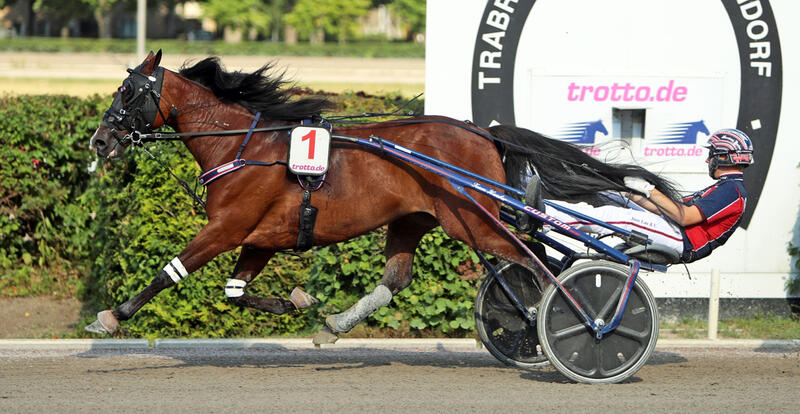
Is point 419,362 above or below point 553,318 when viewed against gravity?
below

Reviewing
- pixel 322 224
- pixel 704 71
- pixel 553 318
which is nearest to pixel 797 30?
pixel 704 71

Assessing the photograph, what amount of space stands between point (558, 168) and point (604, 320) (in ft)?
Result: 3.46

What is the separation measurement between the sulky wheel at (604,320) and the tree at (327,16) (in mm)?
46169

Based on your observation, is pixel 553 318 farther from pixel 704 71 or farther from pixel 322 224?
pixel 704 71

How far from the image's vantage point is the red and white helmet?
589cm

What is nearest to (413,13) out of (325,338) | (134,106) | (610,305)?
(134,106)

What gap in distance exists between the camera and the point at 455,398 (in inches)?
214

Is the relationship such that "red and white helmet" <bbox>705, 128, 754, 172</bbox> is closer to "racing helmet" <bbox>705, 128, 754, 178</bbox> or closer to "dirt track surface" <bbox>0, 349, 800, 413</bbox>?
"racing helmet" <bbox>705, 128, 754, 178</bbox>

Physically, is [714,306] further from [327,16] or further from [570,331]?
[327,16]

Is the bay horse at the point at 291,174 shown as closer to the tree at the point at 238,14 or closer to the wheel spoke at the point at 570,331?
the wheel spoke at the point at 570,331

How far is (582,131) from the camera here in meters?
8.30

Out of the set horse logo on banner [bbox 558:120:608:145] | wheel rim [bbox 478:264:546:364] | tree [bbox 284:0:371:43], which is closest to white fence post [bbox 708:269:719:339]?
horse logo on banner [bbox 558:120:608:145]

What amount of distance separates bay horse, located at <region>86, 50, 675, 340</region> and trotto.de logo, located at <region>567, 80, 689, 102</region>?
2.12m

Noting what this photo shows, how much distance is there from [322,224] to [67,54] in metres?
35.1
